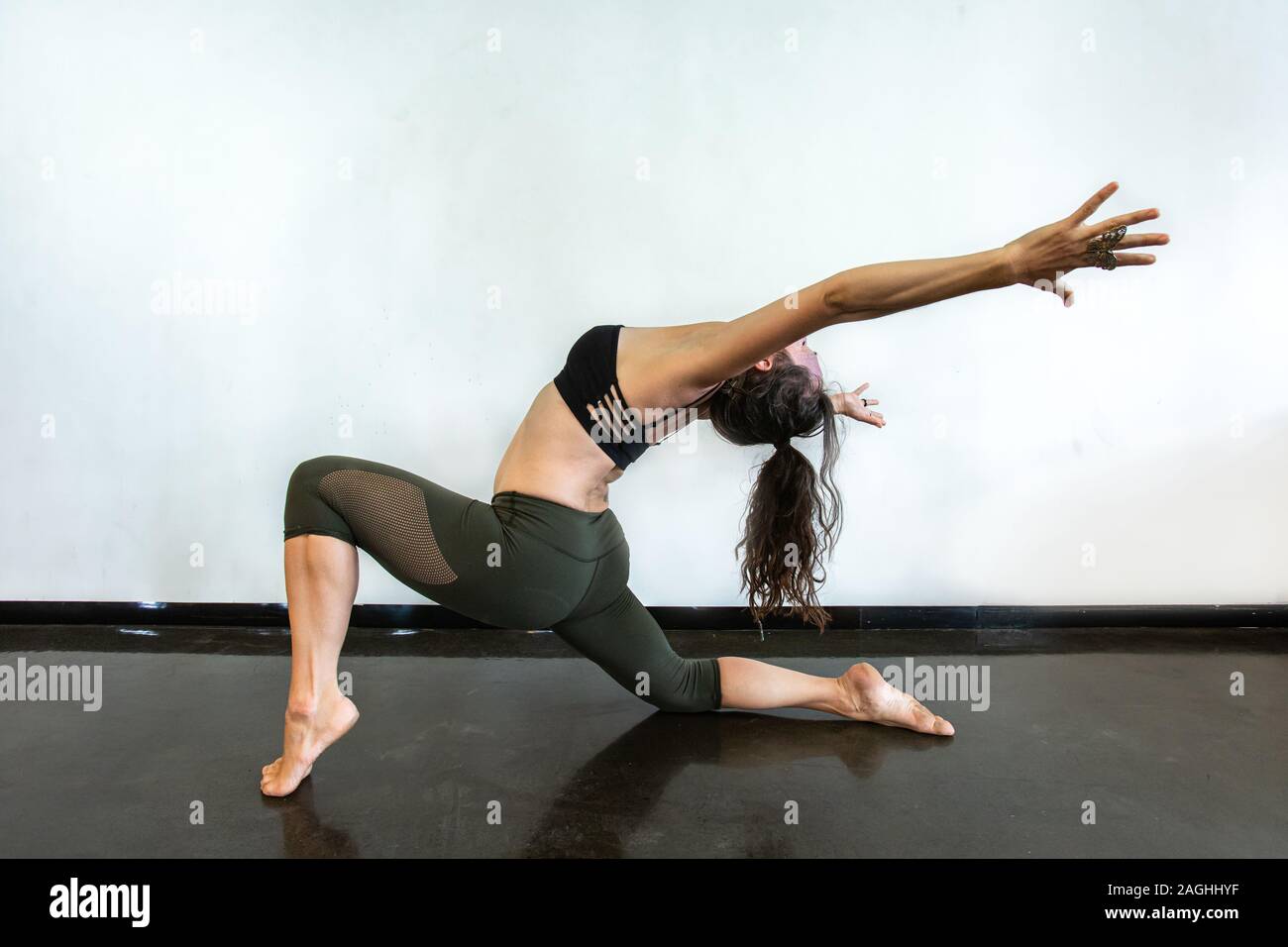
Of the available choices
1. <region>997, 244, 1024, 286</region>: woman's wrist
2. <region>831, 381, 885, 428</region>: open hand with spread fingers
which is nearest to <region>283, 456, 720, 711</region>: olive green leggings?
<region>831, 381, 885, 428</region>: open hand with spread fingers

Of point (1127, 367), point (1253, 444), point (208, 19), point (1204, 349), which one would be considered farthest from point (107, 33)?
point (1253, 444)

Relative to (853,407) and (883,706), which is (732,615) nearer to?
(883,706)

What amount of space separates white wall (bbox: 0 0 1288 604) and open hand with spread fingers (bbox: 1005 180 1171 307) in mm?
1663

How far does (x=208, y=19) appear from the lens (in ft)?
9.56

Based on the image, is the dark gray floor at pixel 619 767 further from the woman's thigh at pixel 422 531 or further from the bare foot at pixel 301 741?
the woman's thigh at pixel 422 531

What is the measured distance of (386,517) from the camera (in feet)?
5.63

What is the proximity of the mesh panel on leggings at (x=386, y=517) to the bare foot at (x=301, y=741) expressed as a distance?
34 centimetres

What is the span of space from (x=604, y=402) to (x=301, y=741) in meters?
0.90

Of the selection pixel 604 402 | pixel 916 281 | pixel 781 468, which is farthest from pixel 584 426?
pixel 916 281

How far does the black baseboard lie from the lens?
3027 millimetres

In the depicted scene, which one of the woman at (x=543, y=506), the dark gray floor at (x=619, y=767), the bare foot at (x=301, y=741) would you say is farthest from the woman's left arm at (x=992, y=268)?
the bare foot at (x=301, y=741)

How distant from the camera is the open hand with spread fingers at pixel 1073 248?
1.25 m
